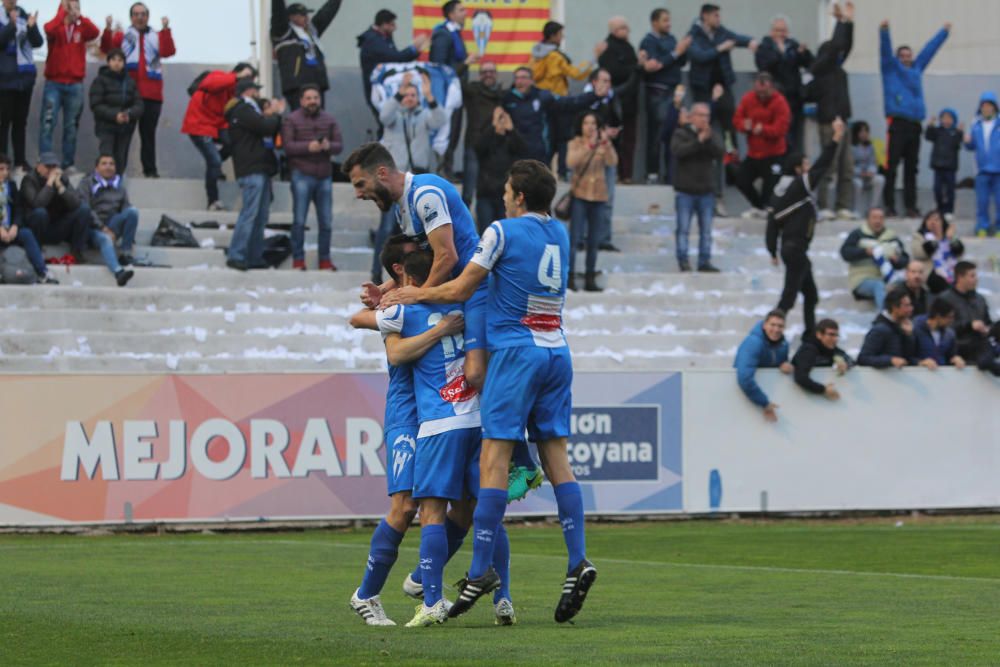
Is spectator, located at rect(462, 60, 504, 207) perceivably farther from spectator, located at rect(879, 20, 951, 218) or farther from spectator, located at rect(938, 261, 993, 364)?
spectator, located at rect(879, 20, 951, 218)

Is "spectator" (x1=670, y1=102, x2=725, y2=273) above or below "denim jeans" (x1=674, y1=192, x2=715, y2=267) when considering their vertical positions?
above

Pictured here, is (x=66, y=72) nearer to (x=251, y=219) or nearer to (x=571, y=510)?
(x=251, y=219)

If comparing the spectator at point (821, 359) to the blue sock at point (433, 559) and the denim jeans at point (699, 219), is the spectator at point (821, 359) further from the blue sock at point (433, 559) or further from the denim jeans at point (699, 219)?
the blue sock at point (433, 559)

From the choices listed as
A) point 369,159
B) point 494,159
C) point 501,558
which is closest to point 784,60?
point 494,159

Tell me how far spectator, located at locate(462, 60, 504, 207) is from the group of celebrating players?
46.5 feet

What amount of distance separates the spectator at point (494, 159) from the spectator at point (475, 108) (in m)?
0.84

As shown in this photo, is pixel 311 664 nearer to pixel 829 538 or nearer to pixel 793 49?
pixel 829 538

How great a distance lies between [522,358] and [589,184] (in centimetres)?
1389

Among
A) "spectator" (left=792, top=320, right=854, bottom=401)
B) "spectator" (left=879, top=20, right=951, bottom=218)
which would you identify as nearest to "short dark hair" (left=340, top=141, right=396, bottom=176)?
"spectator" (left=792, top=320, right=854, bottom=401)

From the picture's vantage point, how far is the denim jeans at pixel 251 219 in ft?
71.9

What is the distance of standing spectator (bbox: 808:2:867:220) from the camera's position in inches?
1015

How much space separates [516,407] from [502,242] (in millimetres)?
808

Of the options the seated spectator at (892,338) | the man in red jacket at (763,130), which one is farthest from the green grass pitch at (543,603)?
the man in red jacket at (763,130)

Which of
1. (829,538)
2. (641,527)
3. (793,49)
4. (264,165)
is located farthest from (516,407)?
(793,49)
